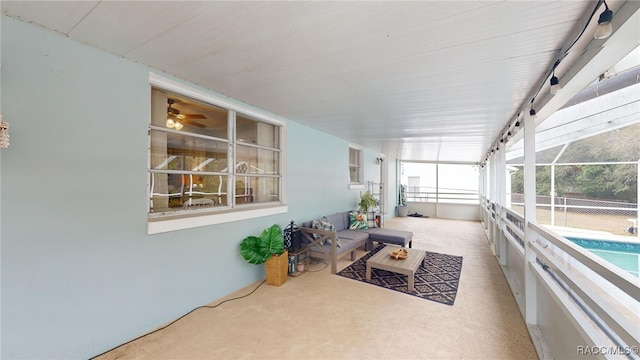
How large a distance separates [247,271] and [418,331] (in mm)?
2091

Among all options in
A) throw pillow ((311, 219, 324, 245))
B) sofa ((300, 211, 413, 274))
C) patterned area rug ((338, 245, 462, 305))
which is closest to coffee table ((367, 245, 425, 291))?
patterned area rug ((338, 245, 462, 305))

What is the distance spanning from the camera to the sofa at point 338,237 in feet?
12.0

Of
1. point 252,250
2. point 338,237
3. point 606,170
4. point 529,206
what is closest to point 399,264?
point 338,237

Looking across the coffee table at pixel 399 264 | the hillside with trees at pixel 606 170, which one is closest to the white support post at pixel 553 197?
the hillside with trees at pixel 606 170

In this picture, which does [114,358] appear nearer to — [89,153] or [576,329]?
[89,153]

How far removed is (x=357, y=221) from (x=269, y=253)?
2.50m

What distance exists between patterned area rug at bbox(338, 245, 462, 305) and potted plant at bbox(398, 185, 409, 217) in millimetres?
5260

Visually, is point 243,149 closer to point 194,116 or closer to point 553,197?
point 194,116

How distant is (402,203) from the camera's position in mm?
10062

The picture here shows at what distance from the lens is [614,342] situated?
1.30m

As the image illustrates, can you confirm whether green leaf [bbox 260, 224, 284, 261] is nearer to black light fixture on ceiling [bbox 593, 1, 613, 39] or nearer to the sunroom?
the sunroom

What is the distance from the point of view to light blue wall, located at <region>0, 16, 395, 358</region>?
1523 millimetres

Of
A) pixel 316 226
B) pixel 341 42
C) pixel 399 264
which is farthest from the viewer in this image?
pixel 316 226

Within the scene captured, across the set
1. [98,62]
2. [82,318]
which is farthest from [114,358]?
[98,62]
